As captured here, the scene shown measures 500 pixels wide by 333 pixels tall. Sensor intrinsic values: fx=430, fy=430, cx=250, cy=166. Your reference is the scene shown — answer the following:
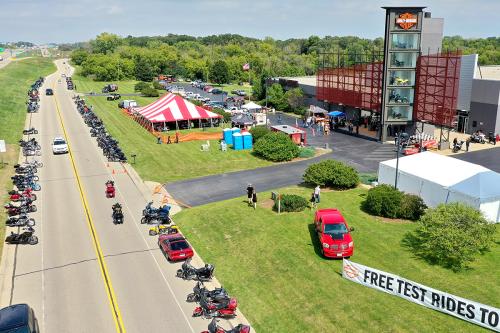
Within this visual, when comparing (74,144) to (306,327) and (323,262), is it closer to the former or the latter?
(323,262)

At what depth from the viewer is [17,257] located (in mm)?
22906

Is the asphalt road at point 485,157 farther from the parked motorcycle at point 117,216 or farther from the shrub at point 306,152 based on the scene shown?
the parked motorcycle at point 117,216

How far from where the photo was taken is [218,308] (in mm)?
17000

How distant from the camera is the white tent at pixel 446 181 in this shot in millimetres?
25141

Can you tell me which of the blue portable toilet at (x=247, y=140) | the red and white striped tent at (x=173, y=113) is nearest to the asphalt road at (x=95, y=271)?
the blue portable toilet at (x=247, y=140)

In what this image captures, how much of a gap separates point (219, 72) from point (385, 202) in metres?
93.5

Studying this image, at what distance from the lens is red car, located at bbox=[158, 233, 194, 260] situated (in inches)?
858

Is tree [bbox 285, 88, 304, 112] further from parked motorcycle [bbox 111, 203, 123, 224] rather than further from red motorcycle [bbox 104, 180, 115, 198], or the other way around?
parked motorcycle [bbox 111, 203, 123, 224]

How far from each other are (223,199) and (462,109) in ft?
116

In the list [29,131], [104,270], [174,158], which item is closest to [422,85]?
[174,158]

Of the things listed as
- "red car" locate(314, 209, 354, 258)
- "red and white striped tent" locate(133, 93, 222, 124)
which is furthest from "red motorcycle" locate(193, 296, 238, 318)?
"red and white striped tent" locate(133, 93, 222, 124)

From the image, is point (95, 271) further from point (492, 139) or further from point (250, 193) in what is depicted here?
point (492, 139)

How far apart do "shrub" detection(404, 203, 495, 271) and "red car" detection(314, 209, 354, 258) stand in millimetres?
3776

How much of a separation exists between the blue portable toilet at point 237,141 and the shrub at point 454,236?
86.2 feet
